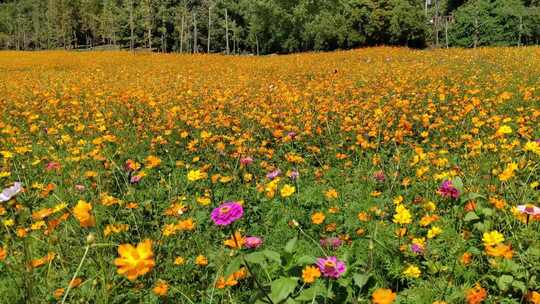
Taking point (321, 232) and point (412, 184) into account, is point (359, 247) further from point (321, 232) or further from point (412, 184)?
point (412, 184)

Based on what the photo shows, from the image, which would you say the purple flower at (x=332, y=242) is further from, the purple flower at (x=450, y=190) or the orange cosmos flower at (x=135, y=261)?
the orange cosmos flower at (x=135, y=261)

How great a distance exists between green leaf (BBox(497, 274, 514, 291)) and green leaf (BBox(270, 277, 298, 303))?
36.5 inches

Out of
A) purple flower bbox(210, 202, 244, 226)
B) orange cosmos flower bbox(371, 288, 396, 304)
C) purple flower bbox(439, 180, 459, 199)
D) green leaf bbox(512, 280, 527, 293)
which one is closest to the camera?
orange cosmos flower bbox(371, 288, 396, 304)

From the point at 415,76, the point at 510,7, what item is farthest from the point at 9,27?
the point at 415,76

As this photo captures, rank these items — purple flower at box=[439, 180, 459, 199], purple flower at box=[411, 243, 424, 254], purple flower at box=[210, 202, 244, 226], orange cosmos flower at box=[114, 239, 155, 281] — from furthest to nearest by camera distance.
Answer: purple flower at box=[439, 180, 459, 199] < purple flower at box=[411, 243, 424, 254] < purple flower at box=[210, 202, 244, 226] < orange cosmos flower at box=[114, 239, 155, 281]

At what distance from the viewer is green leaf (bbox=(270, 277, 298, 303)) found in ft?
4.61

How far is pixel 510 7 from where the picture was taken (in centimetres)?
3819

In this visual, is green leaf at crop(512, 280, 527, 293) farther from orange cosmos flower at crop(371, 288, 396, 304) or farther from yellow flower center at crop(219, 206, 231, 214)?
yellow flower center at crop(219, 206, 231, 214)

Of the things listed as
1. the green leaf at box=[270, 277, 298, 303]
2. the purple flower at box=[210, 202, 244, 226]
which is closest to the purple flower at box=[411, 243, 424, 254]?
the green leaf at box=[270, 277, 298, 303]

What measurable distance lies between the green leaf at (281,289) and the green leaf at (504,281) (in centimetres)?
93

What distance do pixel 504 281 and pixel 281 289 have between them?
3.34ft

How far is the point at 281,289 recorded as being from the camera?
144cm

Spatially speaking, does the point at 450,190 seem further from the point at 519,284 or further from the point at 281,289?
the point at 281,289

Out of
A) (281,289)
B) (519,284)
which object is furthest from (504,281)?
(281,289)
